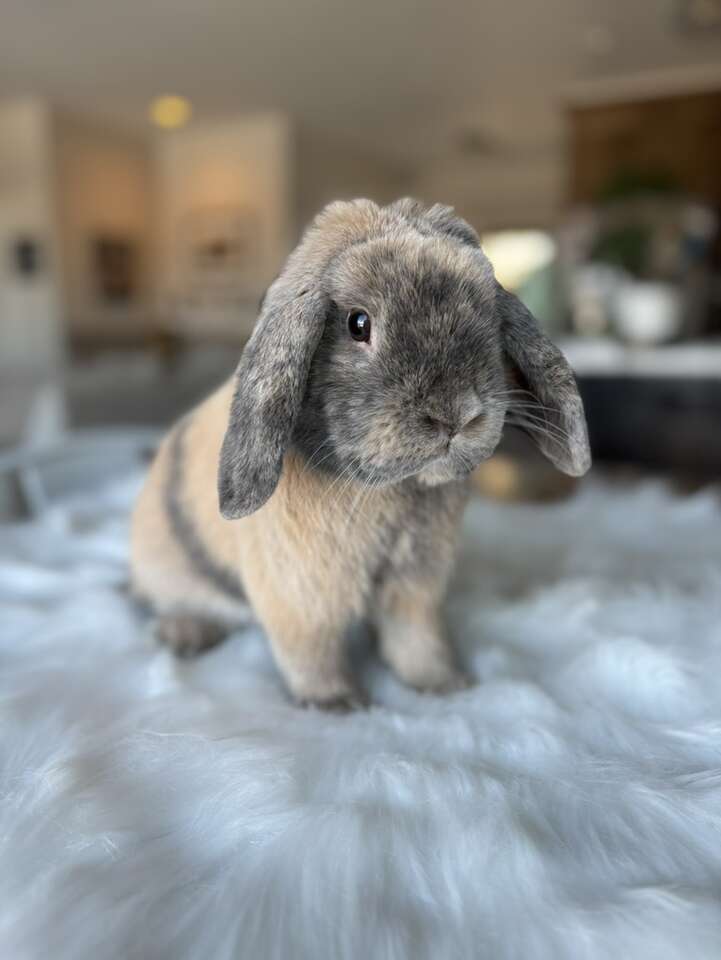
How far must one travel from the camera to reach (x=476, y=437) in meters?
0.43

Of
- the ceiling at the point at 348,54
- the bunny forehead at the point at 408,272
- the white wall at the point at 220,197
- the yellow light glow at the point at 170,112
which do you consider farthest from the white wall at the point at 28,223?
the bunny forehead at the point at 408,272

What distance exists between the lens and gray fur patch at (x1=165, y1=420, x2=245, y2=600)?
643 millimetres

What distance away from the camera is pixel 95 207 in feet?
16.0

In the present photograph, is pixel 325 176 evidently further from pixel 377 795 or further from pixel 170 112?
pixel 377 795

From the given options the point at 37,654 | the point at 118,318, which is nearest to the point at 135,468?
the point at 37,654

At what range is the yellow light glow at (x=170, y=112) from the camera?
13.8 ft

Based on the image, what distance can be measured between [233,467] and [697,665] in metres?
0.40

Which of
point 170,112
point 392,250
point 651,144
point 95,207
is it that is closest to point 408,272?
point 392,250

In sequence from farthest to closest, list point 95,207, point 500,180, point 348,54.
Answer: point 500,180, point 95,207, point 348,54

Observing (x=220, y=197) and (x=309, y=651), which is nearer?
(x=309, y=651)

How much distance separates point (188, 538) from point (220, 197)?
16.7 feet

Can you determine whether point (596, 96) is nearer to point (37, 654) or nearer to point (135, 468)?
point (135, 468)

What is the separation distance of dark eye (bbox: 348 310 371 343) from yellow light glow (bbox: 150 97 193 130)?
14.5 feet

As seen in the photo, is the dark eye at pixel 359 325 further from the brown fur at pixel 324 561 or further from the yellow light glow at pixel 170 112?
the yellow light glow at pixel 170 112
